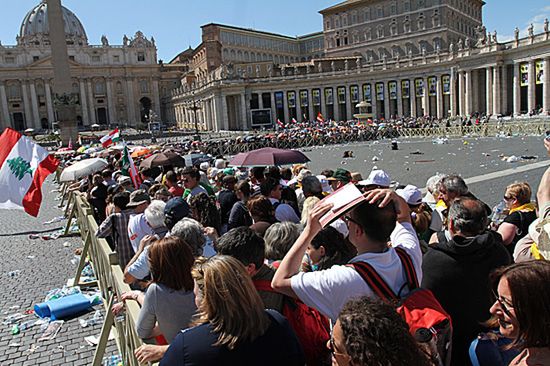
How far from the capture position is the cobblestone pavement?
249 inches

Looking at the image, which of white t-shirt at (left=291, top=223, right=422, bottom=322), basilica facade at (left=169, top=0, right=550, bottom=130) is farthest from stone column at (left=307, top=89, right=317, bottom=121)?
white t-shirt at (left=291, top=223, right=422, bottom=322)

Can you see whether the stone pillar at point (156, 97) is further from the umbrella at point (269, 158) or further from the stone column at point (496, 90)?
the umbrella at point (269, 158)

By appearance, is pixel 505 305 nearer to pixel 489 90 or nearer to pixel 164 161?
pixel 164 161

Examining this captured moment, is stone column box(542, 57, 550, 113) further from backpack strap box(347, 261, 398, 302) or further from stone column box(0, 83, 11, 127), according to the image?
stone column box(0, 83, 11, 127)

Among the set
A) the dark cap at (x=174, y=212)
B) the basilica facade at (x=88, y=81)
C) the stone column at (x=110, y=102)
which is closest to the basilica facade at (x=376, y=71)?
the basilica facade at (x=88, y=81)

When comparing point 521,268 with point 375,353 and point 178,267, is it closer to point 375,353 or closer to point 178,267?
point 375,353

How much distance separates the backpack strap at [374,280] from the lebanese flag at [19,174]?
810cm

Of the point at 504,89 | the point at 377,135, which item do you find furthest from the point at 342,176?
the point at 504,89

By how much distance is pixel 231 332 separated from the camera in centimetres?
256

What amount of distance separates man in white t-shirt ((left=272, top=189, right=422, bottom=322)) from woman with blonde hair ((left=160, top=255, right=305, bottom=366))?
255 mm

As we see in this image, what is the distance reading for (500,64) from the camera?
52562 millimetres

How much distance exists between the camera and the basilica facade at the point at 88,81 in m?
100

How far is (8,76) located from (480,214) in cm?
11459

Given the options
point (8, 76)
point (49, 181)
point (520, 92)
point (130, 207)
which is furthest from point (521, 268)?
point (8, 76)
